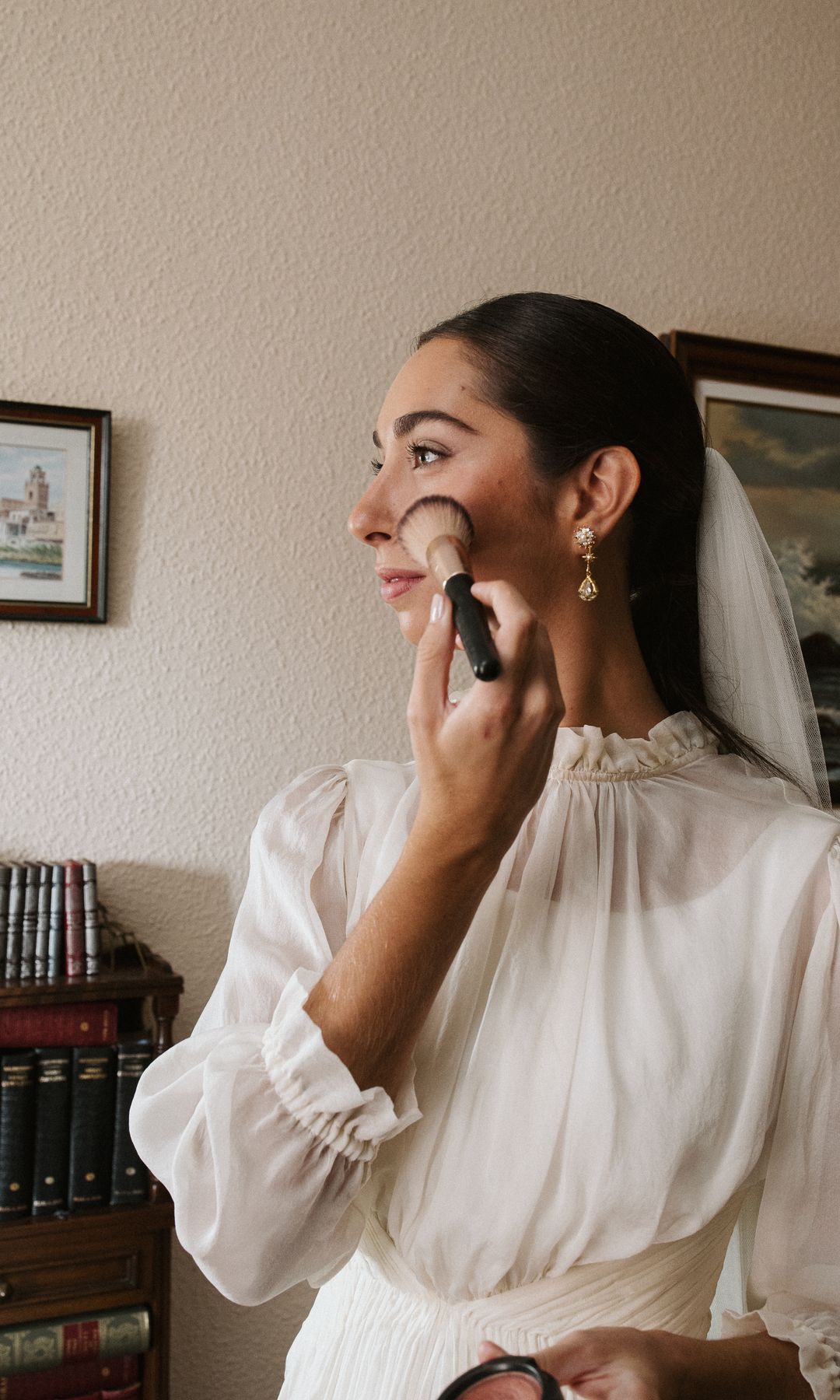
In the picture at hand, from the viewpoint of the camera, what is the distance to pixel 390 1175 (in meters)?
0.82

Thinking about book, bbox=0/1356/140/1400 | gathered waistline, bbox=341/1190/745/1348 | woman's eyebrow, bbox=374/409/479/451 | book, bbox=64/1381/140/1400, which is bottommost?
book, bbox=64/1381/140/1400

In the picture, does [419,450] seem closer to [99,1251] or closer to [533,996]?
[533,996]

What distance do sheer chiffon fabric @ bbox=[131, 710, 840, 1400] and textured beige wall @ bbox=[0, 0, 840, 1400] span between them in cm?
104

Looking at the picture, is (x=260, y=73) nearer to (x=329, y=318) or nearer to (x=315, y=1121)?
(x=329, y=318)

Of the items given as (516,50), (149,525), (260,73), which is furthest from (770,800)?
(516,50)

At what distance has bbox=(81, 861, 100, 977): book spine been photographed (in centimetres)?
165

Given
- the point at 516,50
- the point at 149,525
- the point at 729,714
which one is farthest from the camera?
the point at 516,50

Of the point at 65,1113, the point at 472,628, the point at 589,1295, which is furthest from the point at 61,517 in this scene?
the point at 589,1295

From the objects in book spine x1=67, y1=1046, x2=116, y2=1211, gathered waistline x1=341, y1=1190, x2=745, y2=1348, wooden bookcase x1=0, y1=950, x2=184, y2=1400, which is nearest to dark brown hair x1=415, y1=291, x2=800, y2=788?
gathered waistline x1=341, y1=1190, x2=745, y2=1348

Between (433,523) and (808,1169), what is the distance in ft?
1.78

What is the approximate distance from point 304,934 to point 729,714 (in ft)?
1.58

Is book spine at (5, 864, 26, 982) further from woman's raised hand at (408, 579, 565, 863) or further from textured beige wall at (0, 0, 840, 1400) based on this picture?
woman's raised hand at (408, 579, 565, 863)

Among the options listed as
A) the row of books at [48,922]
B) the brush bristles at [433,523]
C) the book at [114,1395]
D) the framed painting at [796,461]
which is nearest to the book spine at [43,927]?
the row of books at [48,922]

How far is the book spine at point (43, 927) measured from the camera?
1633 mm
